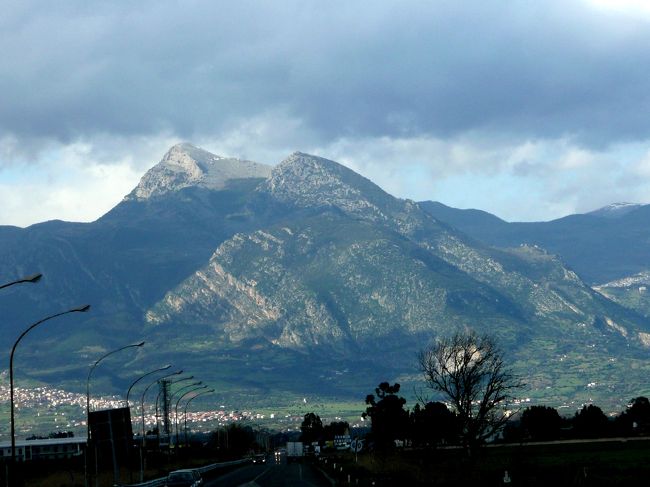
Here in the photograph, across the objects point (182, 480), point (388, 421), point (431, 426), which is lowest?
point (182, 480)

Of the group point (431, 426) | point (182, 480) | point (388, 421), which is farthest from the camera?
point (388, 421)

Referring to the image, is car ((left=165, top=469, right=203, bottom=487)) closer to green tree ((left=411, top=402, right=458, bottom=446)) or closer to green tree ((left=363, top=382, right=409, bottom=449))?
green tree ((left=411, top=402, right=458, bottom=446))

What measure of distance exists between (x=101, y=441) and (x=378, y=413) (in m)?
123

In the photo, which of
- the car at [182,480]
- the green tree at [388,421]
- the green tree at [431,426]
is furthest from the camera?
the green tree at [388,421]

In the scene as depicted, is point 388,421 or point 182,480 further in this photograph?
point 388,421

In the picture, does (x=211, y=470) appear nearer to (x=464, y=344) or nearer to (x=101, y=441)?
(x=464, y=344)

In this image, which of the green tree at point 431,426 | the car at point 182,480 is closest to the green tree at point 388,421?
the green tree at point 431,426

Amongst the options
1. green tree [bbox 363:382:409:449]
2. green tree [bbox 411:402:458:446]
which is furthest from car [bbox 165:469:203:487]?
green tree [bbox 363:382:409:449]

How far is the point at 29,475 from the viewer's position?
4759 inches

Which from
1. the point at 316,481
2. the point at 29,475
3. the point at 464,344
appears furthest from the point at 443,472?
the point at 29,475

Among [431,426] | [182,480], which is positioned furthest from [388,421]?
[182,480]

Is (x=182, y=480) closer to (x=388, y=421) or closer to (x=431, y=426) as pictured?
(x=431, y=426)

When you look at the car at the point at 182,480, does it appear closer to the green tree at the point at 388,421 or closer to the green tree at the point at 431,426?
the green tree at the point at 431,426

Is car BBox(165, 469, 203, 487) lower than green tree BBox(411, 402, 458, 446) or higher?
lower
